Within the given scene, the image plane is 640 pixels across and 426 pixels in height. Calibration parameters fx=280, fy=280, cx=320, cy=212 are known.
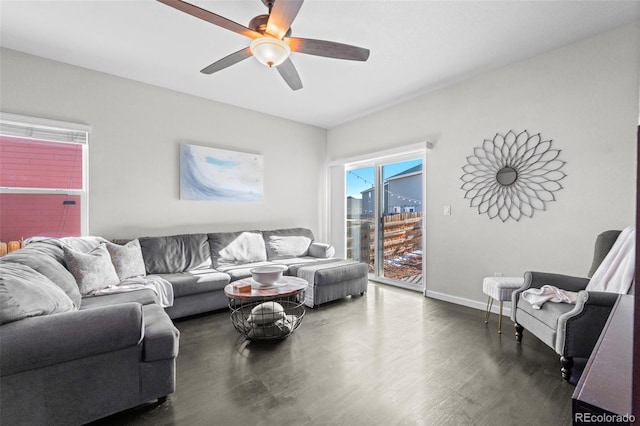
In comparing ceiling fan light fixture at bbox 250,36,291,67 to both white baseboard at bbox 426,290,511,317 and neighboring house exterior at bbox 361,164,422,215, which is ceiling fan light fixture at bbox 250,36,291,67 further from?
white baseboard at bbox 426,290,511,317

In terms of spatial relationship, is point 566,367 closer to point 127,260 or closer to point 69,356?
point 69,356

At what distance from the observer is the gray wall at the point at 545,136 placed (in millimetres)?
2412

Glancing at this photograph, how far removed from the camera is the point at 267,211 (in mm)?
4609

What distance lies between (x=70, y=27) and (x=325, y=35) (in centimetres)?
222

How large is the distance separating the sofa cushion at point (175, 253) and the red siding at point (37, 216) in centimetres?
74

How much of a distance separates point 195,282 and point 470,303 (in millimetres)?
3137

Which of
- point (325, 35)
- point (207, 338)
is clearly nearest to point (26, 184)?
point (207, 338)

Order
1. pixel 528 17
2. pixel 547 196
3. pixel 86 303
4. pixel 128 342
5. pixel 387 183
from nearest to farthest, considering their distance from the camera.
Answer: pixel 128 342 < pixel 86 303 < pixel 528 17 < pixel 547 196 < pixel 387 183

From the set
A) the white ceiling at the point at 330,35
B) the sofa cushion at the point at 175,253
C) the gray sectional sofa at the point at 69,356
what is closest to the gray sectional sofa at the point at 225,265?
the sofa cushion at the point at 175,253

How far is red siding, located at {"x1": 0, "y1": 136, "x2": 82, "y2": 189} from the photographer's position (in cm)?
282

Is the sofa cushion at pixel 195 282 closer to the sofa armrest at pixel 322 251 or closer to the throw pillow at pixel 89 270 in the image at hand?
the throw pillow at pixel 89 270

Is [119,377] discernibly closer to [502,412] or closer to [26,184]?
[502,412]

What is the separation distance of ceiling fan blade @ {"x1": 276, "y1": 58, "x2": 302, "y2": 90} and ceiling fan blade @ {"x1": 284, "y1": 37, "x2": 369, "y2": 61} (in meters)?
0.24

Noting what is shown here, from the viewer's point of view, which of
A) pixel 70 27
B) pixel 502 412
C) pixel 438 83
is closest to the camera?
pixel 502 412
